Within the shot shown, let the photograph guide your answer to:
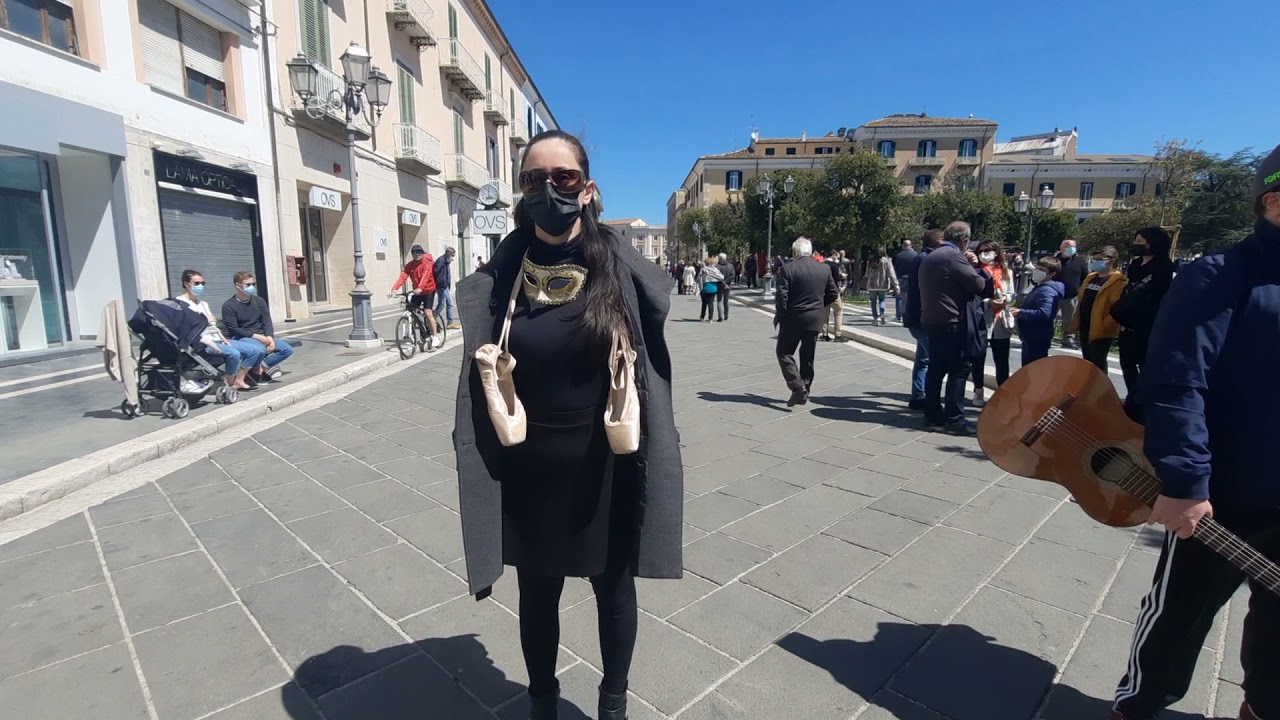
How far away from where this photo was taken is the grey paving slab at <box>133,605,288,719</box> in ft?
7.06

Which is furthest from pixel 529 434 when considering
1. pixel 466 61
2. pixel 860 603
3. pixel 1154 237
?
pixel 466 61

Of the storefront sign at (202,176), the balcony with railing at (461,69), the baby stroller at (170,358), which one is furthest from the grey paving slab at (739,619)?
the balcony with railing at (461,69)

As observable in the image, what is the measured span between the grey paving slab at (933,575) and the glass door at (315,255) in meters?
16.4

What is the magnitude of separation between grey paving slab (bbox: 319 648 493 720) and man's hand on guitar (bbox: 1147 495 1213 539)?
2.07 metres

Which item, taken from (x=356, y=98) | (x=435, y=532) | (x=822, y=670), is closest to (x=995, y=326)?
(x=822, y=670)

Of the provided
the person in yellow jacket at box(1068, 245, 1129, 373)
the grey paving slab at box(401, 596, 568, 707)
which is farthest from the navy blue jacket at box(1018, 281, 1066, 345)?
the grey paving slab at box(401, 596, 568, 707)

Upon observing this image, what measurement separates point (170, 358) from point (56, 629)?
13.2 ft

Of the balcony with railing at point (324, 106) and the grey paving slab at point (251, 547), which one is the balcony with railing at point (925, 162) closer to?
the balcony with railing at point (324, 106)

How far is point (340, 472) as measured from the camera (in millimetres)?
4508

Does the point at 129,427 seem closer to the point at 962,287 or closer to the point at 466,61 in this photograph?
the point at 962,287

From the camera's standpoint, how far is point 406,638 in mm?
2482

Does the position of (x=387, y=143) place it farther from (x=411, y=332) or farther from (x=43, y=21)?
(x=411, y=332)

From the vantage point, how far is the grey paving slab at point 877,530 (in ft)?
10.9

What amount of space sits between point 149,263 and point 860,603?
502 inches
